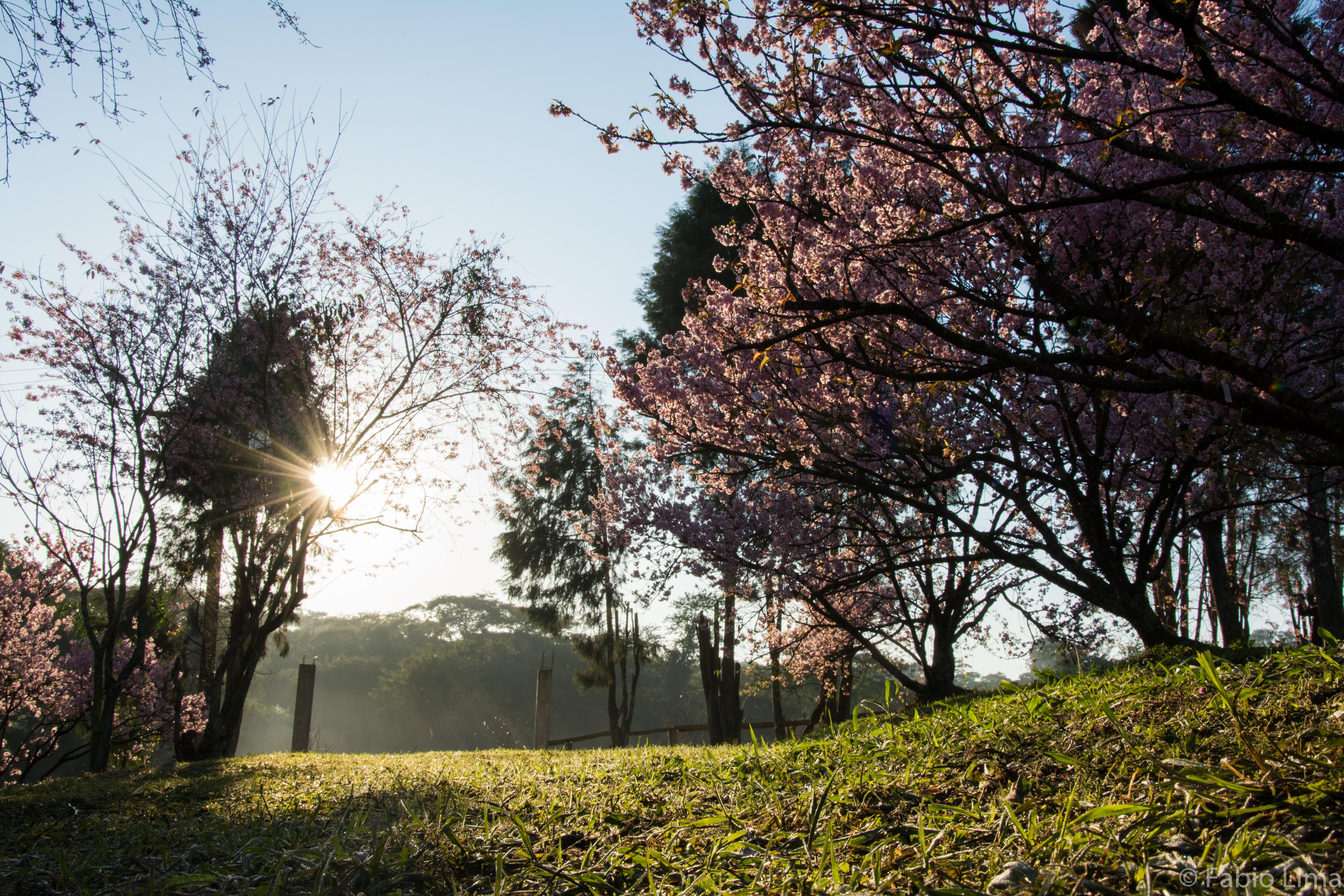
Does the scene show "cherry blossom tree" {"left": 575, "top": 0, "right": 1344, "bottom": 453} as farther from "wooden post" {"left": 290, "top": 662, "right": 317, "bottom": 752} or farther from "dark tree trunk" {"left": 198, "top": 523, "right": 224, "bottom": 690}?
"wooden post" {"left": 290, "top": 662, "right": 317, "bottom": 752}

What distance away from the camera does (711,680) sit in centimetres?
1342

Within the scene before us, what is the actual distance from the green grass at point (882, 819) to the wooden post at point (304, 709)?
11.4 meters

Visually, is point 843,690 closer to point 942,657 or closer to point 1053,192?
point 942,657

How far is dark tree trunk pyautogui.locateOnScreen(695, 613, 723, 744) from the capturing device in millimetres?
13398

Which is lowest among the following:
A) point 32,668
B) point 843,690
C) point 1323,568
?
point 843,690

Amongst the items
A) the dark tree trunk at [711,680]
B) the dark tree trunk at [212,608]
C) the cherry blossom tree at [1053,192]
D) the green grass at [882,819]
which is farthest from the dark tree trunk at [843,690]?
the dark tree trunk at [212,608]

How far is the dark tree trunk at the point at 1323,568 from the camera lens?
31.6 feet

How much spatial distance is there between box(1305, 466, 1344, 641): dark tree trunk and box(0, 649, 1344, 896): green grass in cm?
935

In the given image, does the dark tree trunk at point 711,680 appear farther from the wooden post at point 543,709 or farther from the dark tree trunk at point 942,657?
the dark tree trunk at point 942,657

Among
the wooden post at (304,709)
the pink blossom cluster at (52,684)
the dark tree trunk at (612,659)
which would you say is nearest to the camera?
the pink blossom cluster at (52,684)

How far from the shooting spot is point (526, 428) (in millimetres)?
11750

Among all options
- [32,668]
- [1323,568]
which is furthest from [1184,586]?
[32,668]

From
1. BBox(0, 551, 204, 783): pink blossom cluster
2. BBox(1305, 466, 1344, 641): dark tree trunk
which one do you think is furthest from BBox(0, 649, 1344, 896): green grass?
BBox(0, 551, 204, 783): pink blossom cluster

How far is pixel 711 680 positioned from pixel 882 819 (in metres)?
12.1
